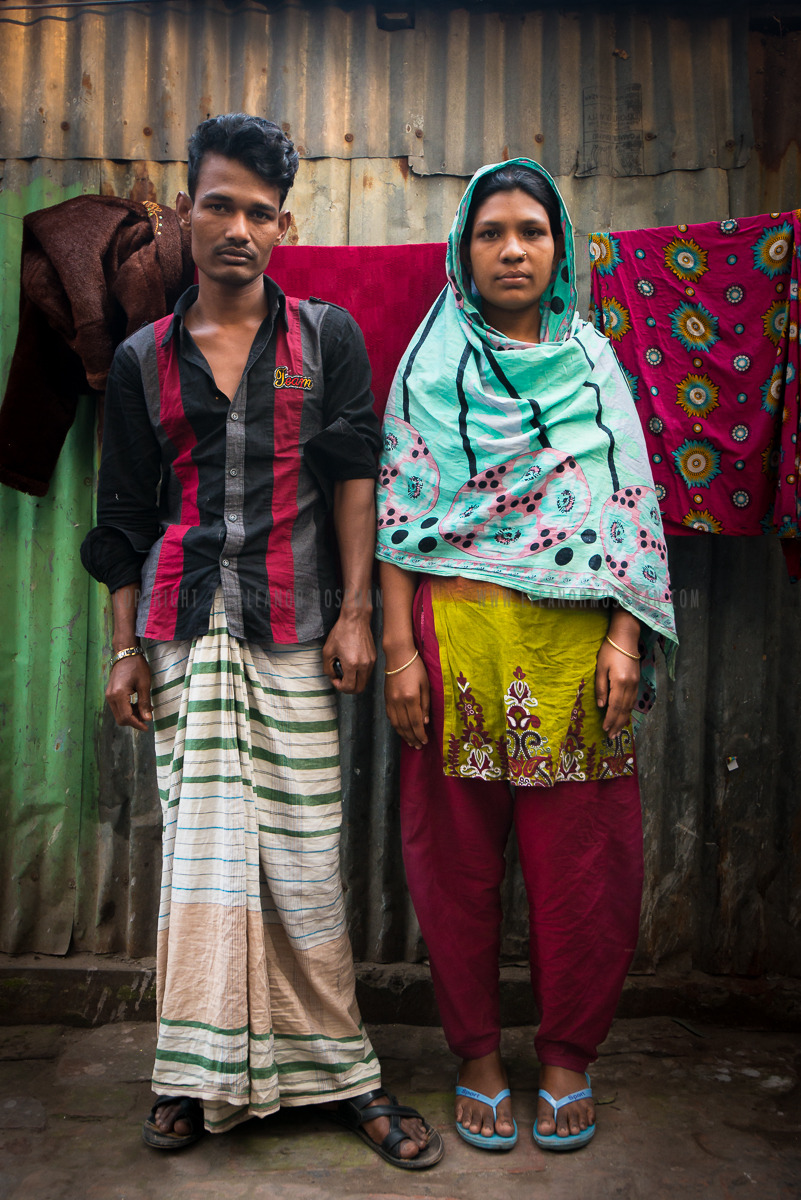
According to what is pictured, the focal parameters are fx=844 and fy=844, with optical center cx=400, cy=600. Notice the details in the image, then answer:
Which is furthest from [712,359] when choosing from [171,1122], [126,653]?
[171,1122]

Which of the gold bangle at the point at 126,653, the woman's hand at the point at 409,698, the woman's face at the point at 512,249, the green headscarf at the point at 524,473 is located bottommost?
the woman's hand at the point at 409,698

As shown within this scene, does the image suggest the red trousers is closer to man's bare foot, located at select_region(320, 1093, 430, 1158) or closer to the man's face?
man's bare foot, located at select_region(320, 1093, 430, 1158)

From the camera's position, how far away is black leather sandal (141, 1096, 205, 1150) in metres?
1.99

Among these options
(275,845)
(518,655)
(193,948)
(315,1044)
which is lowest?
(315,1044)

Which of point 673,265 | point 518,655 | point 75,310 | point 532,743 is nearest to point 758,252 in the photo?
point 673,265

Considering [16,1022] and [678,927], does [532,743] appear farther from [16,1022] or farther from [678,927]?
[16,1022]

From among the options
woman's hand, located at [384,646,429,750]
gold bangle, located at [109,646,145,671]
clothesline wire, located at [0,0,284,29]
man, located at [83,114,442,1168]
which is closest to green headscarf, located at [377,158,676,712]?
man, located at [83,114,442,1168]

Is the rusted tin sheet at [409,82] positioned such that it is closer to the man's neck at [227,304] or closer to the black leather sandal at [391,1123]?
the man's neck at [227,304]

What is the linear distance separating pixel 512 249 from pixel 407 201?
79 cm

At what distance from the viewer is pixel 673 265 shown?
2.34 meters

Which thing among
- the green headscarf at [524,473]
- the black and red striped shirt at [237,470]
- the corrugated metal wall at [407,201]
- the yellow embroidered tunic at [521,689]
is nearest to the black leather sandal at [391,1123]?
the corrugated metal wall at [407,201]

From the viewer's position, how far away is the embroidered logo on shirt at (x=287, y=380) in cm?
203

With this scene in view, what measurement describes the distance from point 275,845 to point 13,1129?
38.9 inches

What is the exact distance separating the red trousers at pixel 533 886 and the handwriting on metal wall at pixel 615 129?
155 cm
